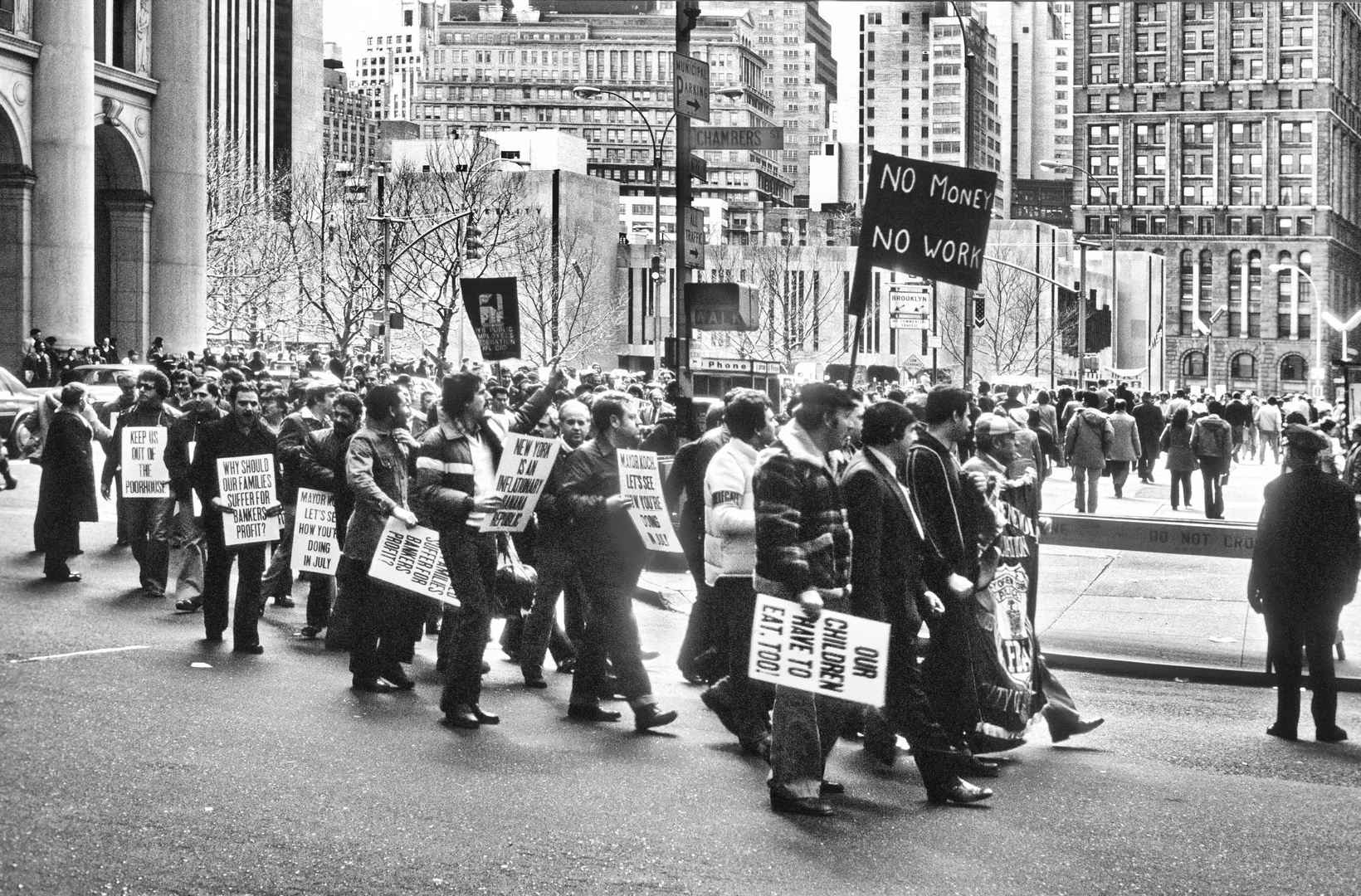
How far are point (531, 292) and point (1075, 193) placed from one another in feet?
314

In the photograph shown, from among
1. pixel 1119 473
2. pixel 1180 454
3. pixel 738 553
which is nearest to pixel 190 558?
pixel 738 553

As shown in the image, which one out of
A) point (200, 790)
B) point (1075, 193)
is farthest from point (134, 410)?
point (1075, 193)

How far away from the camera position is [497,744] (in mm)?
9242

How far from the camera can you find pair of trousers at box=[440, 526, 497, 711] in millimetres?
9602

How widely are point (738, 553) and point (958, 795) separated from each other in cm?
156

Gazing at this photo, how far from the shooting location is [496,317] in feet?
59.8

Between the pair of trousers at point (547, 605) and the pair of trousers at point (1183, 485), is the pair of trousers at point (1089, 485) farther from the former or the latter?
the pair of trousers at point (547, 605)

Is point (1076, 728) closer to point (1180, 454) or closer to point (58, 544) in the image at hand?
point (58, 544)

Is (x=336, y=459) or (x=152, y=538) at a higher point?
(x=336, y=459)

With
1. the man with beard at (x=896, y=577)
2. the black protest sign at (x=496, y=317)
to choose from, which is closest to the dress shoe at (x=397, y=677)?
the man with beard at (x=896, y=577)

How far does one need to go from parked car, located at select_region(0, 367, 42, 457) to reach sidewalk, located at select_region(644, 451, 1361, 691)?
1335 centimetres

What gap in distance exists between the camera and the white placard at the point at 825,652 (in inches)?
300

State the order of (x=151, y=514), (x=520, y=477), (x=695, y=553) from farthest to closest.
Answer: (x=151, y=514) → (x=695, y=553) → (x=520, y=477)

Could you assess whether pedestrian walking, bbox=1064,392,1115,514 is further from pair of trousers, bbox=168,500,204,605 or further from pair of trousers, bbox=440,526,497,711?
pair of trousers, bbox=440,526,497,711
